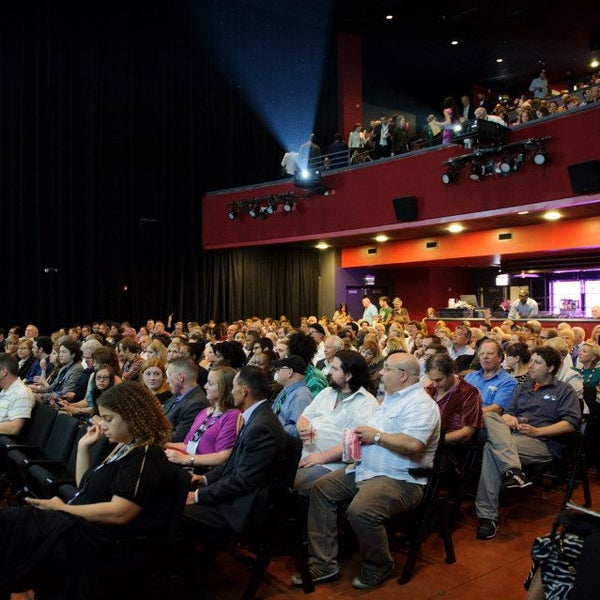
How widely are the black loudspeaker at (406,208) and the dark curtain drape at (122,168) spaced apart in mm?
5995

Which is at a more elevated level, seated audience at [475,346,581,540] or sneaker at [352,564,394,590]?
seated audience at [475,346,581,540]

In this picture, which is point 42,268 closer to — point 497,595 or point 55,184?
point 55,184

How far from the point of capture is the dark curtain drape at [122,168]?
13.8 meters

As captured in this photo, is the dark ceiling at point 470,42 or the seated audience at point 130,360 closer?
the seated audience at point 130,360

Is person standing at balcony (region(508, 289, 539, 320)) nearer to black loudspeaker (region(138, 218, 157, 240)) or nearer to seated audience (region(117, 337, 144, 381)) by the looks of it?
seated audience (region(117, 337, 144, 381))

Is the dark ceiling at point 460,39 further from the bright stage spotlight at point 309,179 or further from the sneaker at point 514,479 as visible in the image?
the sneaker at point 514,479

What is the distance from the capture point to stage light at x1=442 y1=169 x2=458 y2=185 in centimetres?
1035

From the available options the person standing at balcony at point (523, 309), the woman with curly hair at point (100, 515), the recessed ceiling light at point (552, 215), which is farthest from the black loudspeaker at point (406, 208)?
the woman with curly hair at point (100, 515)

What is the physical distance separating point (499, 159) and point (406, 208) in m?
1.90

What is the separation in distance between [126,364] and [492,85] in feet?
56.3

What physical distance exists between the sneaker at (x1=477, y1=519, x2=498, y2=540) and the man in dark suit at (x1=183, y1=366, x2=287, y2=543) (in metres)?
1.56

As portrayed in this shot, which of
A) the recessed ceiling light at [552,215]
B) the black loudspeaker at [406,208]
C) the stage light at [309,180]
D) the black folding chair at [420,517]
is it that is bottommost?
the black folding chair at [420,517]

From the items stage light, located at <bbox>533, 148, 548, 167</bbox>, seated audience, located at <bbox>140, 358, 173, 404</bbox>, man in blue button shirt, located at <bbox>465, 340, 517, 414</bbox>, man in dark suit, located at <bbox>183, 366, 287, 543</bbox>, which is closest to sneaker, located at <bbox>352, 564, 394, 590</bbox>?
man in dark suit, located at <bbox>183, 366, 287, 543</bbox>

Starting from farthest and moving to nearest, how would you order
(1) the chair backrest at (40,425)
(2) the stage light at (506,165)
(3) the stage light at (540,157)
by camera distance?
(2) the stage light at (506,165) → (3) the stage light at (540,157) → (1) the chair backrest at (40,425)
